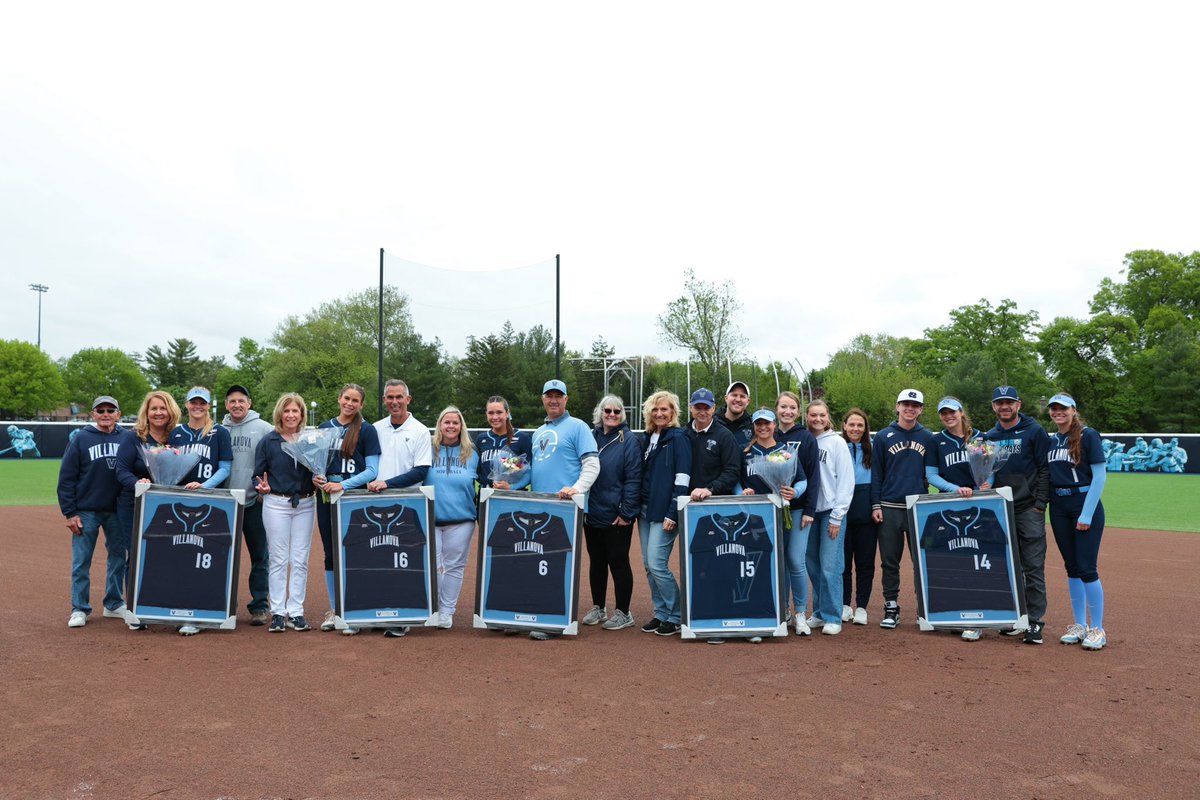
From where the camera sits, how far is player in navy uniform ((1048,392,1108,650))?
570 cm

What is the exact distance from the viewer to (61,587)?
7.59 meters

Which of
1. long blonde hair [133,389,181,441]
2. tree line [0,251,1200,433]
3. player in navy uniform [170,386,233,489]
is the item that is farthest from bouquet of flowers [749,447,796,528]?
tree line [0,251,1200,433]

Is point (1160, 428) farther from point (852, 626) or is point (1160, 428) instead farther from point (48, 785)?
point (48, 785)

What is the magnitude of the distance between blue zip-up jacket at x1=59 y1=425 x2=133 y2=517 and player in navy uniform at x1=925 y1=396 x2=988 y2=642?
618 centimetres

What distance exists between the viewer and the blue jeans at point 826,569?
20.3 ft

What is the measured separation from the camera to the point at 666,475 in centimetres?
611

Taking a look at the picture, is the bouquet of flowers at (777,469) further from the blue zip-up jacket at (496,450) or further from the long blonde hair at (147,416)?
the long blonde hair at (147,416)

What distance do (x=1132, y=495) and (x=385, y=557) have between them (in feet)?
69.3

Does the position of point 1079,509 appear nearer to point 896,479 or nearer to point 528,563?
point 896,479

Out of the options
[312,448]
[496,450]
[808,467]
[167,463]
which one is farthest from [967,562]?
[167,463]

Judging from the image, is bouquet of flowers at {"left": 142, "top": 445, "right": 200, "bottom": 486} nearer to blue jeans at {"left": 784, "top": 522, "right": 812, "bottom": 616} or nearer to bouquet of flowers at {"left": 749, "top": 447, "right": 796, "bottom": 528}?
bouquet of flowers at {"left": 749, "top": 447, "right": 796, "bottom": 528}

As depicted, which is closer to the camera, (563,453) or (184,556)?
(184,556)

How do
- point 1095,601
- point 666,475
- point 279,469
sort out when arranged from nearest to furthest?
point 1095,601 → point 279,469 → point 666,475

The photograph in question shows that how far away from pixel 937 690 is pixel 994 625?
5.10ft
